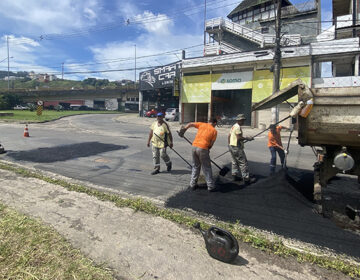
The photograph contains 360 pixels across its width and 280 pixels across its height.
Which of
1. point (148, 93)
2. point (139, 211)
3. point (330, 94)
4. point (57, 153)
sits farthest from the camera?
point (148, 93)

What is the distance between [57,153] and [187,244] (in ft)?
25.0

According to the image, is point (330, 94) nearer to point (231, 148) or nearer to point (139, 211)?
point (231, 148)

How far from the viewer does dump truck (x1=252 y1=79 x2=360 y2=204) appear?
367 cm

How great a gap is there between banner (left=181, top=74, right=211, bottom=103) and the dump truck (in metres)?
21.2

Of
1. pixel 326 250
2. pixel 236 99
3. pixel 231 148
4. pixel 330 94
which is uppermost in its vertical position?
pixel 236 99

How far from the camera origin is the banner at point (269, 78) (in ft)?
64.1

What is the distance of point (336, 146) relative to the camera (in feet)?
13.6

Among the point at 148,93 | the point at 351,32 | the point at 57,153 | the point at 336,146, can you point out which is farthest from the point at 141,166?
the point at 148,93

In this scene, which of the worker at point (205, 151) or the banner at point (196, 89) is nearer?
the worker at point (205, 151)

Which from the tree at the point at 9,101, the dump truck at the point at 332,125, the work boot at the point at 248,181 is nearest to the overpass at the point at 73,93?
the tree at the point at 9,101

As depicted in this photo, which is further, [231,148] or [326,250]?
[231,148]

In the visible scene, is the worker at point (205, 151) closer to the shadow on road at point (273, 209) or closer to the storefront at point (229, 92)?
the shadow on road at point (273, 209)

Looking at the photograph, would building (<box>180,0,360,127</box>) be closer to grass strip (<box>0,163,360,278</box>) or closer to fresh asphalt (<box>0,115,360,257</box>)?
fresh asphalt (<box>0,115,360,257</box>)

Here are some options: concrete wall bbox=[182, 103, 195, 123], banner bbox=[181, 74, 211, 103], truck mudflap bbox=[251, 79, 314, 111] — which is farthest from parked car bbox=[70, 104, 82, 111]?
truck mudflap bbox=[251, 79, 314, 111]
